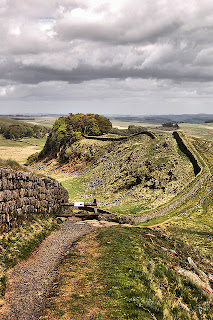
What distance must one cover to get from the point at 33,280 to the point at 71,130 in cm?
9764

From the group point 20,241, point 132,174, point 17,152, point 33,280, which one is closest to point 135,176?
point 132,174

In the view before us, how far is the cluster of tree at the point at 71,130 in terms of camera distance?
336ft

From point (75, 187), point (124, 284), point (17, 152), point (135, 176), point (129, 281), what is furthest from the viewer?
point (17, 152)

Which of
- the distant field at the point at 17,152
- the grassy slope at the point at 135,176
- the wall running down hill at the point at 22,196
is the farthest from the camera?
the distant field at the point at 17,152

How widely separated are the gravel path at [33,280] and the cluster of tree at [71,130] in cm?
8323

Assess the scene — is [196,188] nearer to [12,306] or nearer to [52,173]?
[12,306]

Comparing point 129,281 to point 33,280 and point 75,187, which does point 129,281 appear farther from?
point 75,187

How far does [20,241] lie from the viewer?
16.6m

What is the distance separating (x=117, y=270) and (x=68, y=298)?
159 inches

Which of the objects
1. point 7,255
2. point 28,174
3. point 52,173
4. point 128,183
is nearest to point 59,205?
point 28,174

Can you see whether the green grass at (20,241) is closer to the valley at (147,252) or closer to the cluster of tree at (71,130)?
the valley at (147,252)

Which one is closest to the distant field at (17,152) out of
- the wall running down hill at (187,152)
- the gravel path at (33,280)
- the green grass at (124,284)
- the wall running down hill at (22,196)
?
the wall running down hill at (187,152)

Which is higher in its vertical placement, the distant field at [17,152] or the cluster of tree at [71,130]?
the cluster of tree at [71,130]

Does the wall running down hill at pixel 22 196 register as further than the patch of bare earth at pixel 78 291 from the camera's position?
Yes
